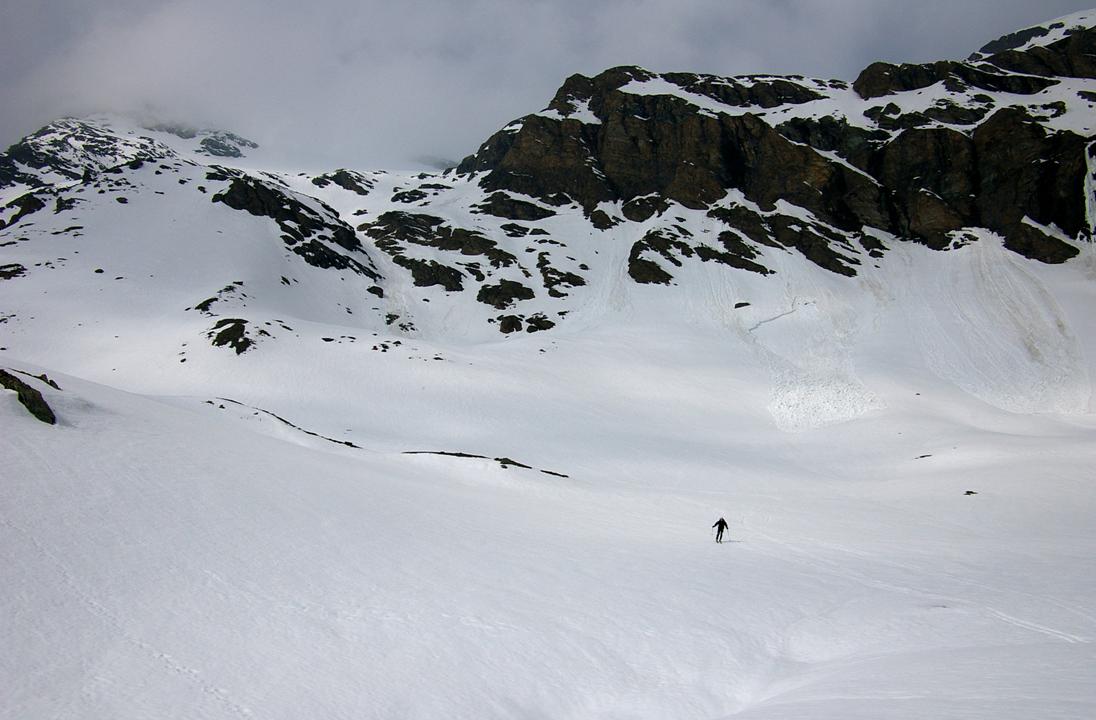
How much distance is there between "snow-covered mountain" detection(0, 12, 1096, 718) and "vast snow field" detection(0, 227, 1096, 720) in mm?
95

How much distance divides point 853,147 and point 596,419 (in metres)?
81.3

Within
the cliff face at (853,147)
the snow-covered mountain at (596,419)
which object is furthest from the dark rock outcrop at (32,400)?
the cliff face at (853,147)

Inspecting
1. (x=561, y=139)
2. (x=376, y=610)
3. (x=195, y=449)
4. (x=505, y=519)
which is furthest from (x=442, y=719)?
(x=561, y=139)

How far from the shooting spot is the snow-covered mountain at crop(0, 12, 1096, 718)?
763 cm

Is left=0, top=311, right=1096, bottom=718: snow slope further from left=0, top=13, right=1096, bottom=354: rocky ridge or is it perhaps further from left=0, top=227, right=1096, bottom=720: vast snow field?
left=0, top=13, right=1096, bottom=354: rocky ridge

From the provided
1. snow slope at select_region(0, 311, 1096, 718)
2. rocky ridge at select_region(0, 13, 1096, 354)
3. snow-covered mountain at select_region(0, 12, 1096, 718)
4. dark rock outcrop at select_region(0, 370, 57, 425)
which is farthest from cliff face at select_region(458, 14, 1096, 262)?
dark rock outcrop at select_region(0, 370, 57, 425)

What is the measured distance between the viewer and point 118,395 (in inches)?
819

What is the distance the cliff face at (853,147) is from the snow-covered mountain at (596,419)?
2.33 feet

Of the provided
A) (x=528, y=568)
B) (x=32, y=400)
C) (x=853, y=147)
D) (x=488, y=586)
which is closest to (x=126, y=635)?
(x=488, y=586)

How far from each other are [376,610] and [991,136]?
10919cm

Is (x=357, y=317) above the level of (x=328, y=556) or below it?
above

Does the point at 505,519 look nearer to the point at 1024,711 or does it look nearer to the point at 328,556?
the point at 328,556

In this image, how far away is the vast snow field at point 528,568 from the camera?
660 cm

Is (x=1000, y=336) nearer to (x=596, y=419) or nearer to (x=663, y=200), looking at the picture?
(x=596, y=419)
